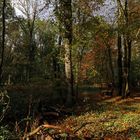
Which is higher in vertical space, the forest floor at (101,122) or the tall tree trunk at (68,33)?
the tall tree trunk at (68,33)

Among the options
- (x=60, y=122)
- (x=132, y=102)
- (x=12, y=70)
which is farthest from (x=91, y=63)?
(x=60, y=122)

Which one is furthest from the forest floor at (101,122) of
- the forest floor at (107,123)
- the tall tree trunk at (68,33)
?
the tall tree trunk at (68,33)

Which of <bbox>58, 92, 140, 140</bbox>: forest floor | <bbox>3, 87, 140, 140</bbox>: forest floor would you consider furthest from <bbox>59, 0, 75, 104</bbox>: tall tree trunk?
<bbox>58, 92, 140, 140</bbox>: forest floor

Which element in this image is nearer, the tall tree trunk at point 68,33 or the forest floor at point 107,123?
the forest floor at point 107,123

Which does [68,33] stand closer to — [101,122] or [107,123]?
[101,122]

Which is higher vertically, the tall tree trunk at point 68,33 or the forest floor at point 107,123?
the tall tree trunk at point 68,33

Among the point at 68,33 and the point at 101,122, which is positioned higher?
the point at 68,33

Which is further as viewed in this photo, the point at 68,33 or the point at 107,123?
the point at 68,33

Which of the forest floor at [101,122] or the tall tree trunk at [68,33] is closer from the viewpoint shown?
the forest floor at [101,122]

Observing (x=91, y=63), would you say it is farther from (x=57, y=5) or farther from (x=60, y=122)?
(x=60, y=122)

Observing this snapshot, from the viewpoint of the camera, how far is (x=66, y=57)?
979 inches

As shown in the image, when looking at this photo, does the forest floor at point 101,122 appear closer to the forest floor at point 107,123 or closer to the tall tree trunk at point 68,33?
the forest floor at point 107,123

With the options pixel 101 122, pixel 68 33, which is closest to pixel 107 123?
pixel 101 122

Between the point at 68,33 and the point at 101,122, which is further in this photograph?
the point at 68,33
